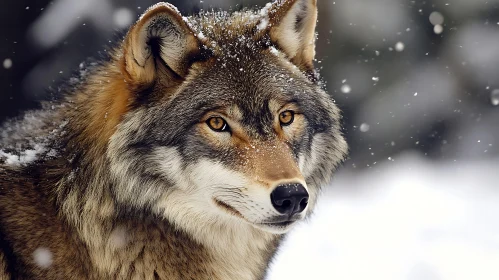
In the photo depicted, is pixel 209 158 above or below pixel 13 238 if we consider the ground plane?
above

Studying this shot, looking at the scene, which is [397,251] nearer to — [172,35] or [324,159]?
[324,159]

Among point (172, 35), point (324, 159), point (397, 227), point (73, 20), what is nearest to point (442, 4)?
point (397, 227)

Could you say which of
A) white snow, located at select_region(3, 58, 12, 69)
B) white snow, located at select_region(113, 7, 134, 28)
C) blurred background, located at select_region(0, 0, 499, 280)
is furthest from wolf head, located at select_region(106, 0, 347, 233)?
white snow, located at select_region(3, 58, 12, 69)

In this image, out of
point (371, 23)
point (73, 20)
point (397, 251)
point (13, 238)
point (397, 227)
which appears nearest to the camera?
point (13, 238)

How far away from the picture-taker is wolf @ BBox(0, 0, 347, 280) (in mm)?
3201

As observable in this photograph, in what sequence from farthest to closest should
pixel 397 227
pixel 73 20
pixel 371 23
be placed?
pixel 371 23
pixel 73 20
pixel 397 227

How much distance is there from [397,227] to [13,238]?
591 centimetres

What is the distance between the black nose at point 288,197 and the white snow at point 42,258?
1.19m

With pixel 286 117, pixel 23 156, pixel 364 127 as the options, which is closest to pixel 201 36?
pixel 286 117

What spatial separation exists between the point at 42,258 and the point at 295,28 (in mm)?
1965

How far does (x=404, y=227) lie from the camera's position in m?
8.11

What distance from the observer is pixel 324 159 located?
3.78 metres

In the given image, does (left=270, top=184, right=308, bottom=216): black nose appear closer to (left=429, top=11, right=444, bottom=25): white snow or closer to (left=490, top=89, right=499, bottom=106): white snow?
(left=429, top=11, right=444, bottom=25): white snow

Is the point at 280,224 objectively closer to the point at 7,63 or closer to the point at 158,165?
the point at 158,165
